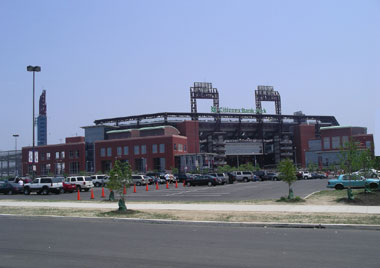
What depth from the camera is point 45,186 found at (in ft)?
133

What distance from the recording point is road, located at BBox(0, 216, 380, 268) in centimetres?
887

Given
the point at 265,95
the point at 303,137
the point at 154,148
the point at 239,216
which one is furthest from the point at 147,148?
the point at 239,216

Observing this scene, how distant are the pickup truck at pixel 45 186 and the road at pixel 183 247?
85.2 ft

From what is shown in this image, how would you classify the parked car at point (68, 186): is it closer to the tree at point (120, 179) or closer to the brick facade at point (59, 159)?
the tree at point (120, 179)

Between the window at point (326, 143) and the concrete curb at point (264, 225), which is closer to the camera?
the concrete curb at point (264, 225)

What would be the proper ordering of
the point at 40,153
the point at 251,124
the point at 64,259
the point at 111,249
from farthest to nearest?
the point at 251,124 < the point at 40,153 < the point at 111,249 < the point at 64,259

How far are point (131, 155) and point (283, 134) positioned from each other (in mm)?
57711

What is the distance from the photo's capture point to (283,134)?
143500 mm

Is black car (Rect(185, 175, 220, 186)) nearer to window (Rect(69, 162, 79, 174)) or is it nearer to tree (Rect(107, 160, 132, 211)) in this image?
tree (Rect(107, 160, 132, 211))

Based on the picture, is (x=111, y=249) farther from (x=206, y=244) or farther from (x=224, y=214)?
(x=224, y=214)

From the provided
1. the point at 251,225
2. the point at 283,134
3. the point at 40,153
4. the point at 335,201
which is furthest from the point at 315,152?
the point at 251,225

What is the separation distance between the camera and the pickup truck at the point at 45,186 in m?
40.4

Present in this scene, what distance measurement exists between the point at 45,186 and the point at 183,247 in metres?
33.1

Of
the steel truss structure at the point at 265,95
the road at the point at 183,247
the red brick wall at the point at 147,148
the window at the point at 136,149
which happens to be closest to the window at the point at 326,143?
the steel truss structure at the point at 265,95
